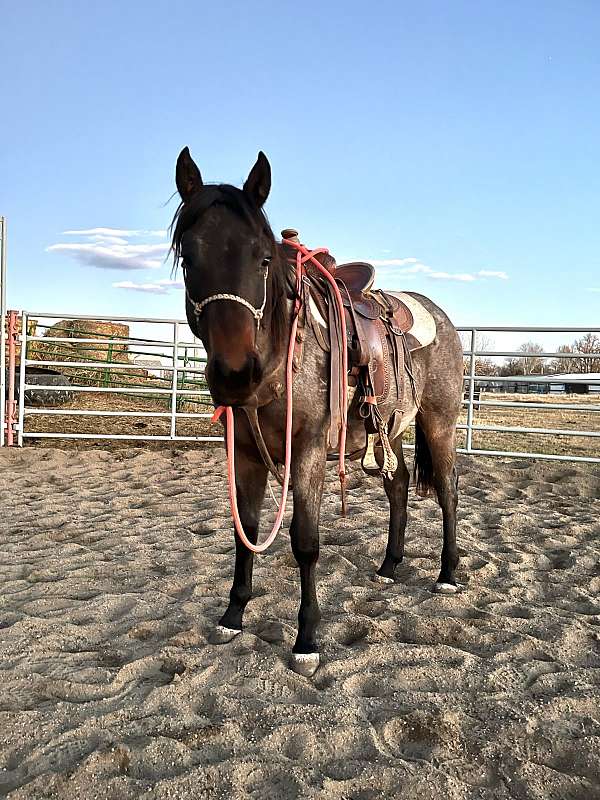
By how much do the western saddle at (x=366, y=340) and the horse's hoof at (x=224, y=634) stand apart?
0.97 m

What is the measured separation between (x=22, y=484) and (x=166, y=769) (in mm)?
4648

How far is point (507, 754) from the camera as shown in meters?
1.93

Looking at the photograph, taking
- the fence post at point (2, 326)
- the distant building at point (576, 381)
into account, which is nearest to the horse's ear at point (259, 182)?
the distant building at point (576, 381)

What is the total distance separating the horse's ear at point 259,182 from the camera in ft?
7.35

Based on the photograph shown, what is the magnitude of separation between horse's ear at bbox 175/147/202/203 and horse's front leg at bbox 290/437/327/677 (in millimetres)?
1127

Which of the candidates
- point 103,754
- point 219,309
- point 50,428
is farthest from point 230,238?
point 50,428

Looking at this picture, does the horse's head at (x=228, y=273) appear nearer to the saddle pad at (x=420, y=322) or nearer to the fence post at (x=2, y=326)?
the saddle pad at (x=420, y=322)

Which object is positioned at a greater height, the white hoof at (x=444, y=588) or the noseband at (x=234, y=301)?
the noseband at (x=234, y=301)

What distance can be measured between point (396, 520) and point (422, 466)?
42cm

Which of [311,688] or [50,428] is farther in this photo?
[50,428]

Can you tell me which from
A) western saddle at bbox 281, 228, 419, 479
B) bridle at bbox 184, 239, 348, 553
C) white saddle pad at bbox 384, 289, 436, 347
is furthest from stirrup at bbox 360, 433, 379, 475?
white saddle pad at bbox 384, 289, 436, 347

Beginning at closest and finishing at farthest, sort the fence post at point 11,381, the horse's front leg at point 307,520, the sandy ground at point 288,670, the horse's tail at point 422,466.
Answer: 1. the sandy ground at point 288,670
2. the horse's front leg at point 307,520
3. the horse's tail at point 422,466
4. the fence post at point 11,381

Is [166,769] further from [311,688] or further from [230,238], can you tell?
[230,238]

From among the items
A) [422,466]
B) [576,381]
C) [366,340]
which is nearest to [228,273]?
[366,340]
